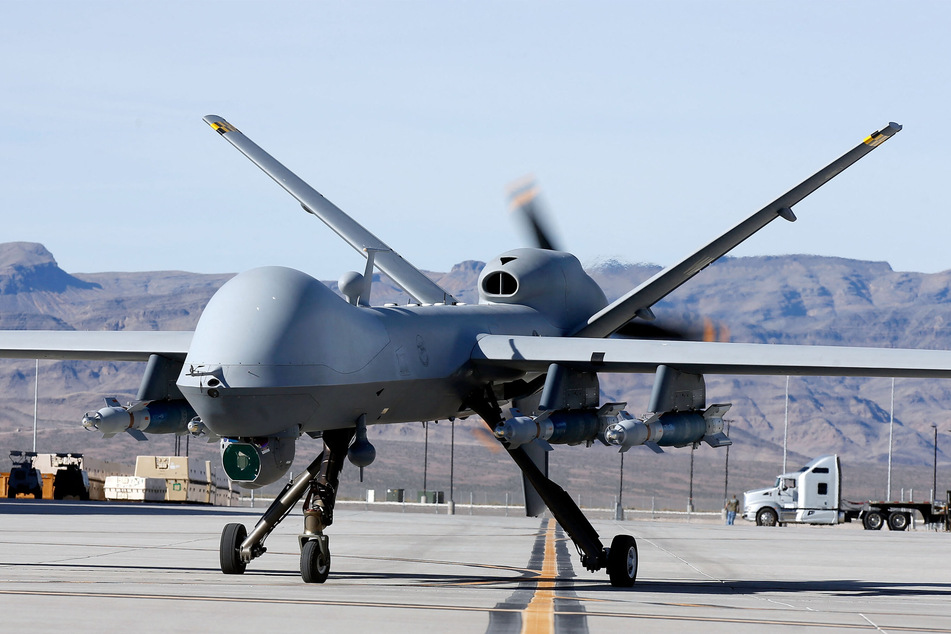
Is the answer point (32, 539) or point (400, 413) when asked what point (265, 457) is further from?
point (32, 539)

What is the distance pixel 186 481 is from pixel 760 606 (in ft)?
223

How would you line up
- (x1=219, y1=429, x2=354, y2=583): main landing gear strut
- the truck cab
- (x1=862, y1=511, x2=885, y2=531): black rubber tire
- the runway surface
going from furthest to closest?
1. the truck cab
2. (x1=862, y1=511, x2=885, y2=531): black rubber tire
3. (x1=219, y1=429, x2=354, y2=583): main landing gear strut
4. the runway surface

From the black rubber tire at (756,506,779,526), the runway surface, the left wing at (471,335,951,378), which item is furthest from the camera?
the black rubber tire at (756,506,779,526)

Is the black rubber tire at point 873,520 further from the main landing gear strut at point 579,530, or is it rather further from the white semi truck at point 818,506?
the main landing gear strut at point 579,530

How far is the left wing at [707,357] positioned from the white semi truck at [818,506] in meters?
53.0

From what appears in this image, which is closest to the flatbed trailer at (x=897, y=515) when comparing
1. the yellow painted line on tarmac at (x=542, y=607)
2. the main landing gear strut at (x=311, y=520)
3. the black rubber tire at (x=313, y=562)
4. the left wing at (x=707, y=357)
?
the yellow painted line on tarmac at (x=542, y=607)

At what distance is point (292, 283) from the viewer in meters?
18.1

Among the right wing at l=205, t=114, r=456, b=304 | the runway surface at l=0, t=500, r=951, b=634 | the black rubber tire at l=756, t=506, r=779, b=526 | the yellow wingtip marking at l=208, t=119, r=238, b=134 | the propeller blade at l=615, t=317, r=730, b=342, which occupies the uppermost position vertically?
the yellow wingtip marking at l=208, t=119, r=238, b=134

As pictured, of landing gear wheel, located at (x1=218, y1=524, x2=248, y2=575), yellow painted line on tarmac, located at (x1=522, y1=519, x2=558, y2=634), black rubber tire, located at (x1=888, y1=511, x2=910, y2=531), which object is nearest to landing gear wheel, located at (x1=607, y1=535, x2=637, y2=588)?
yellow painted line on tarmac, located at (x1=522, y1=519, x2=558, y2=634)

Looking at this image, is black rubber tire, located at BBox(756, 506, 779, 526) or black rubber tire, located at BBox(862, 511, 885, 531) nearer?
black rubber tire, located at BBox(862, 511, 885, 531)

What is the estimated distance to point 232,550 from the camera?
2056 centimetres

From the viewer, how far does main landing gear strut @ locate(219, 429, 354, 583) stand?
1919cm

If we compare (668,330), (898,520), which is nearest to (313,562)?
(668,330)

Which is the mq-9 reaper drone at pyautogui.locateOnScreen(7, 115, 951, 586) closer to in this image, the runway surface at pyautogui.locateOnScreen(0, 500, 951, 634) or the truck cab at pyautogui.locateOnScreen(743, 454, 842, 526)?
the runway surface at pyautogui.locateOnScreen(0, 500, 951, 634)
